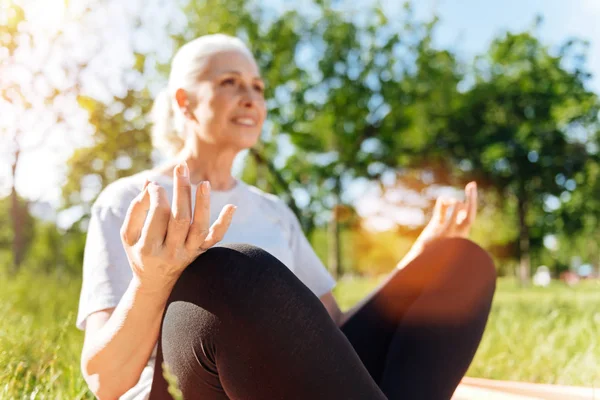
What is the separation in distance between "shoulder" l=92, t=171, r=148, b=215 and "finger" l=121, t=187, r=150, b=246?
1.87 feet

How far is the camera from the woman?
118 cm

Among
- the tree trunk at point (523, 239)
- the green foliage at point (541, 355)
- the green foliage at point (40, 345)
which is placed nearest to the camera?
the green foliage at point (40, 345)

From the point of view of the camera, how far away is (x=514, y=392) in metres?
2.02

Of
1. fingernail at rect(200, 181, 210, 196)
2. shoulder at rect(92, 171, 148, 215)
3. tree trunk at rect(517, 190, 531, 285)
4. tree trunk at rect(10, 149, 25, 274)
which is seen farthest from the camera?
tree trunk at rect(517, 190, 531, 285)

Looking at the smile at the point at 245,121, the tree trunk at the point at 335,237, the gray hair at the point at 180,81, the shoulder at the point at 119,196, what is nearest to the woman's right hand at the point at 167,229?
the shoulder at the point at 119,196

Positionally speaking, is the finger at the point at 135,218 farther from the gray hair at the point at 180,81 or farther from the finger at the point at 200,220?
the gray hair at the point at 180,81

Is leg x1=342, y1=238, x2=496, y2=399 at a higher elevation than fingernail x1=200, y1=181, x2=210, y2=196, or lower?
lower

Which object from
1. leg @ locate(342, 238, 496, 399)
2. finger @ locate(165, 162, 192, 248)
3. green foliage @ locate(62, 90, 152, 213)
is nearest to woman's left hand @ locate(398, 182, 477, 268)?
leg @ locate(342, 238, 496, 399)

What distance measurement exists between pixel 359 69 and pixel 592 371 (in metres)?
10.1

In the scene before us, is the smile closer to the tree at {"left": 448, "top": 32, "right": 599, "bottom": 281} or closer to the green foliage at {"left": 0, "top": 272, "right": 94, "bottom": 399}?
the green foliage at {"left": 0, "top": 272, "right": 94, "bottom": 399}

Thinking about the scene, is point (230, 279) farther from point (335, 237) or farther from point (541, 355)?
point (335, 237)

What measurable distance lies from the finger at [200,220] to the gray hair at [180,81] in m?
1.13

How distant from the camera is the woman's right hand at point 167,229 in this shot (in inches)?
43.6

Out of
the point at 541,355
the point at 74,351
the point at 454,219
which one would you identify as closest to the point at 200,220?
the point at 454,219
